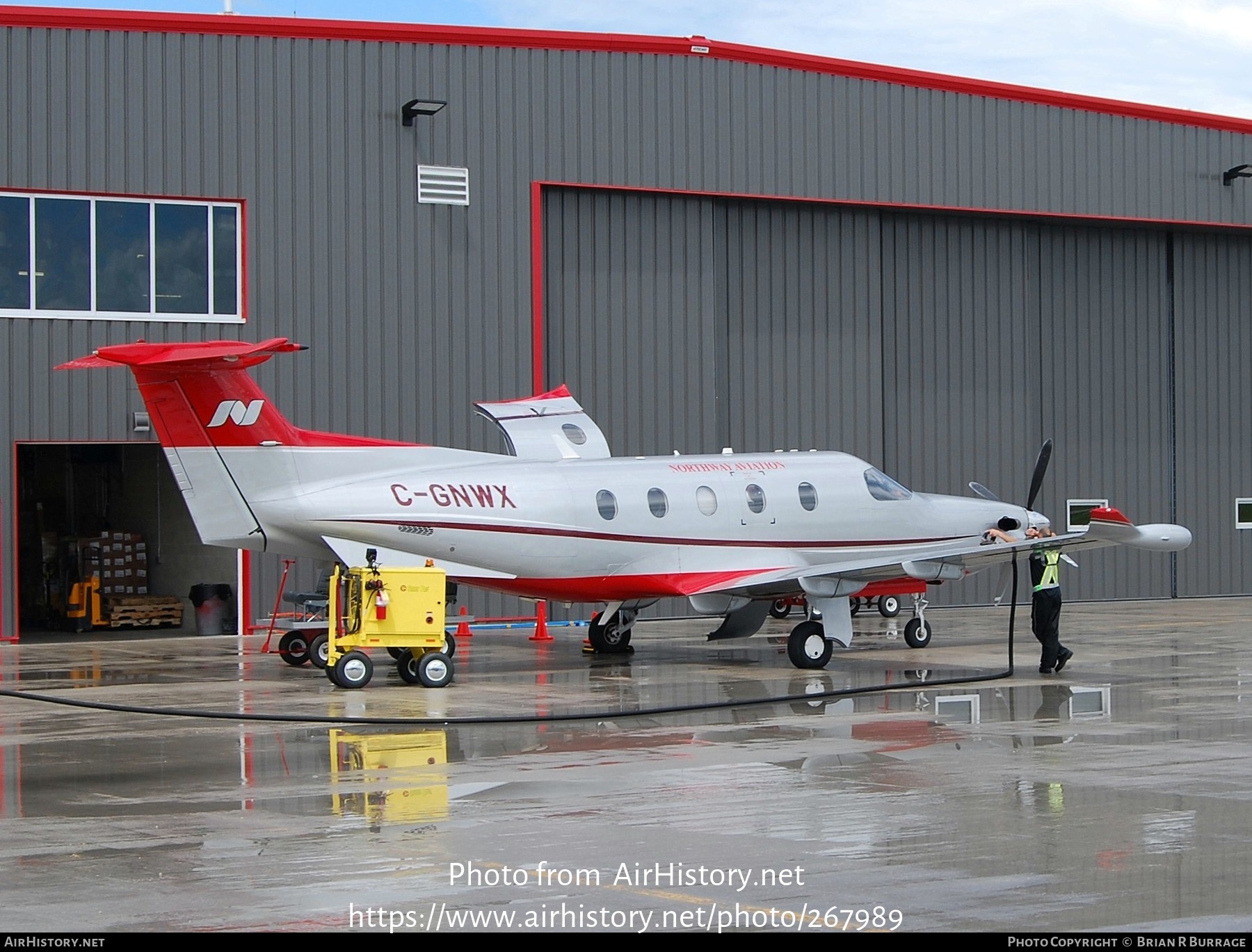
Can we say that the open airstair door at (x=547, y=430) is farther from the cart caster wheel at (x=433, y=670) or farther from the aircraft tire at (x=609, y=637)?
the cart caster wheel at (x=433, y=670)

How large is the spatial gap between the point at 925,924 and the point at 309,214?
967 inches

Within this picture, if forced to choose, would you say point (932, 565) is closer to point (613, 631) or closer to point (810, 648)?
point (810, 648)

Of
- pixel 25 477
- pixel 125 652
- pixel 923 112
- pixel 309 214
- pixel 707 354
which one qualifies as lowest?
pixel 125 652

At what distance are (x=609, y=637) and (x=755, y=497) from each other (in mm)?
3119

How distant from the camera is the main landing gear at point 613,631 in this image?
2339cm

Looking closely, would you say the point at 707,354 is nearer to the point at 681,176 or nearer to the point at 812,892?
the point at 681,176

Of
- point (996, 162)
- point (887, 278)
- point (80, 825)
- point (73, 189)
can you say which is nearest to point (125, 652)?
point (73, 189)

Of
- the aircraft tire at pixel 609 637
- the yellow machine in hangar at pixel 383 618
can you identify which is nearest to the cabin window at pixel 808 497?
the aircraft tire at pixel 609 637

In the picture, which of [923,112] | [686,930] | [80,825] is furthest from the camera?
[923,112]

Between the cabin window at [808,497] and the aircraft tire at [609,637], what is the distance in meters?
3.24

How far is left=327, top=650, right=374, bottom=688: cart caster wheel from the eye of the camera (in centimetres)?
1806

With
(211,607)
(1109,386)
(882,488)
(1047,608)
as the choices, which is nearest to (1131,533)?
(1047,608)

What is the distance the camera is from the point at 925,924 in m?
7.02

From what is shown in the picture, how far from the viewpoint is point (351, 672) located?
18.1 metres
